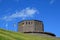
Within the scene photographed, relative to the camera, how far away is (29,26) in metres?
91.4

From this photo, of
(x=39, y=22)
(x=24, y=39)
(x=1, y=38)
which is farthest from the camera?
(x=39, y=22)

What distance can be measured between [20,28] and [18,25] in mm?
2203

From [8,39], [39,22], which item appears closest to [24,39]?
[8,39]

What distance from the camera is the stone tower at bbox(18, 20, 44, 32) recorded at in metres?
89.2

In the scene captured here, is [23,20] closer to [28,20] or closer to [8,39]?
[28,20]

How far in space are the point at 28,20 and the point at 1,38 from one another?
66.6 meters

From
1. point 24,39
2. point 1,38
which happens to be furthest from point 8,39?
point 24,39

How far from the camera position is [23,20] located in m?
90.0

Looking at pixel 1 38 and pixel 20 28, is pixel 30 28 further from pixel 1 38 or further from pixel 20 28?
pixel 1 38

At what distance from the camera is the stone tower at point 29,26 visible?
89250 millimetres

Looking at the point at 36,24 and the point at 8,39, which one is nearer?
the point at 8,39

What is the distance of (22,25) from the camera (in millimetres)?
89688

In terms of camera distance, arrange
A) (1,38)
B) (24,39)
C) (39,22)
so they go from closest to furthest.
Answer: (1,38), (24,39), (39,22)

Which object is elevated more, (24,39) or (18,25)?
(18,25)
